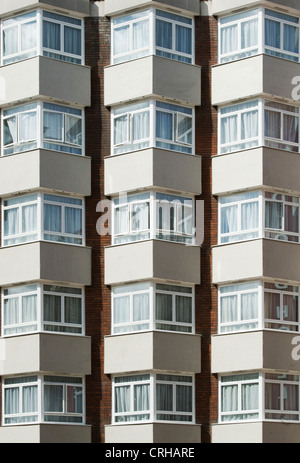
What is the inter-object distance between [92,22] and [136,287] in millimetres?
9088

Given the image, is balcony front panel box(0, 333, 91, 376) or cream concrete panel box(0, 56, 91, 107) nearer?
balcony front panel box(0, 333, 91, 376)

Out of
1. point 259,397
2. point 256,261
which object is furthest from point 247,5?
point 259,397

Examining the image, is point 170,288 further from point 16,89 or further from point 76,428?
point 16,89

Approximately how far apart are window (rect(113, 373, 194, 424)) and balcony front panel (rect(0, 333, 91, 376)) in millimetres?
1334

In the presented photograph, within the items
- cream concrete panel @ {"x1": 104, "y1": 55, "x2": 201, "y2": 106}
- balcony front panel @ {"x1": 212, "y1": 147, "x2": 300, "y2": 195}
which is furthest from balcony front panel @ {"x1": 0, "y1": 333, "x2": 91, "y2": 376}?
cream concrete panel @ {"x1": 104, "y1": 55, "x2": 201, "y2": 106}

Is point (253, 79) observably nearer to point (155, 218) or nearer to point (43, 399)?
point (155, 218)

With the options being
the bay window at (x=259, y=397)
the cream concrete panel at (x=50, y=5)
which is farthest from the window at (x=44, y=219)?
the bay window at (x=259, y=397)

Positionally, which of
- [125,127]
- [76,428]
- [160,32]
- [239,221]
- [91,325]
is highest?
[160,32]

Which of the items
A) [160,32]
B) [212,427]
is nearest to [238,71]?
[160,32]

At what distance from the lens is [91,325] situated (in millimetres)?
43938

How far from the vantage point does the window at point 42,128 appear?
44.3 m

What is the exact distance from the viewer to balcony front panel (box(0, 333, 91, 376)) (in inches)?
1676

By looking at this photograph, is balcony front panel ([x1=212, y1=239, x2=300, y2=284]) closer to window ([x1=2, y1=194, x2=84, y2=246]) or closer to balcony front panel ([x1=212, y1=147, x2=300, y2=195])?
balcony front panel ([x1=212, y1=147, x2=300, y2=195])

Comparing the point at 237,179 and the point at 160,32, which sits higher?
the point at 160,32
